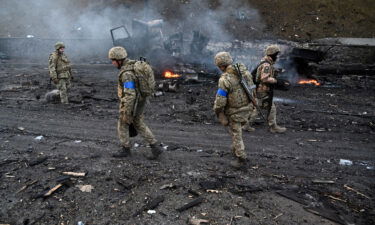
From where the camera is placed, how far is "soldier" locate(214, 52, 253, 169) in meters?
4.86

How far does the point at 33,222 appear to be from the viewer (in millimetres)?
3879

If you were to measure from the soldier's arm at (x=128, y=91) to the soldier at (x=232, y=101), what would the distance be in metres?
1.37

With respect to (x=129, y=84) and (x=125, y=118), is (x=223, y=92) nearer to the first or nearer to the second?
(x=129, y=84)

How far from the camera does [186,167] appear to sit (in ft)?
17.4

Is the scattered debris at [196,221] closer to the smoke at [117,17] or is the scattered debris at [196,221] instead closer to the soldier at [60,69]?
the soldier at [60,69]

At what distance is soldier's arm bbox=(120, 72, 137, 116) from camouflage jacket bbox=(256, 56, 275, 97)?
2.96 m

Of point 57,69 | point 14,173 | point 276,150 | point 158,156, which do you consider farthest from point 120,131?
point 57,69

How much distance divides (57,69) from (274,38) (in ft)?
48.8

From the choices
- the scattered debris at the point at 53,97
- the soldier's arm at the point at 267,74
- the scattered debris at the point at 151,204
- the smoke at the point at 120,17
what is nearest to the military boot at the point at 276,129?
the soldier's arm at the point at 267,74

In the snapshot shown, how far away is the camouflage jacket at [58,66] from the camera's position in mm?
8719

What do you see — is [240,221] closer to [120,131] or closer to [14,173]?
[120,131]

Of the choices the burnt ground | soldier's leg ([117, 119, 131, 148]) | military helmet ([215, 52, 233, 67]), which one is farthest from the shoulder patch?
soldier's leg ([117, 119, 131, 148])

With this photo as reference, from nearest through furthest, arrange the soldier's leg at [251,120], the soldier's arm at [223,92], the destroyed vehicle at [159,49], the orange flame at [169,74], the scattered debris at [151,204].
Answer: the scattered debris at [151,204], the soldier's arm at [223,92], the soldier's leg at [251,120], the orange flame at [169,74], the destroyed vehicle at [159,49]

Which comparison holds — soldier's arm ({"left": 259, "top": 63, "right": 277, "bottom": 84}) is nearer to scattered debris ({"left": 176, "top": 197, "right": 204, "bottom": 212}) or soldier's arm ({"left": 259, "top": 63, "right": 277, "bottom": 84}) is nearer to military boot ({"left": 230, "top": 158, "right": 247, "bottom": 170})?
military boot ({"left": 230, "top": 158, "right": 247, "bottom": 170})
